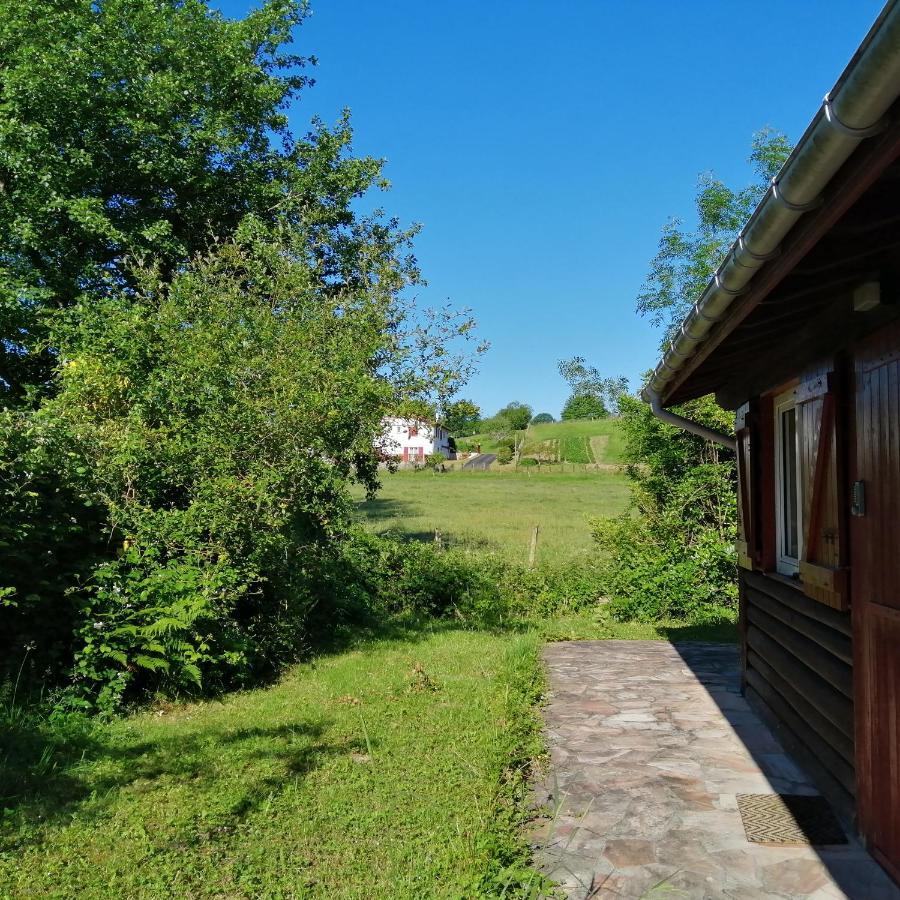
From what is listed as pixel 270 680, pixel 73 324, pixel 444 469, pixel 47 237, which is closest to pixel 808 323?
pixel 270 680

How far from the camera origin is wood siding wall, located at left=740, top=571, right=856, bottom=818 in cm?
367

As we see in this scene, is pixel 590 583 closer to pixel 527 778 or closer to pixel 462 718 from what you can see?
pixel 462 718

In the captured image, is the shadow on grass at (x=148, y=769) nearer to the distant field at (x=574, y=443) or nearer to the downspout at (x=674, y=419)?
the downspout at (x=674, y=419)

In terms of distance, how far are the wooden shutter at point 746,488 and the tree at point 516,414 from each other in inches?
3877

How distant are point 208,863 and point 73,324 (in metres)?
8.74

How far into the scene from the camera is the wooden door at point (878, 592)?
3.00 metres

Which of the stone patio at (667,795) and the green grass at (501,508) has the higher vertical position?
the green grass at (501,508)

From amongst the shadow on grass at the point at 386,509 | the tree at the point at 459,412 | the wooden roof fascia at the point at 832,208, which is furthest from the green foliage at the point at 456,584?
the shadow on grass at the point at 386,509

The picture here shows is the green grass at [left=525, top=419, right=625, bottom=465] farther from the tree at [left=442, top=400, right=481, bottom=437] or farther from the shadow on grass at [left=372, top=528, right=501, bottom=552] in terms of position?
the tree at [left=442, top=400, right=481, bottom=437]

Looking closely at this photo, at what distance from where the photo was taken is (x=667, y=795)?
4.15 meters

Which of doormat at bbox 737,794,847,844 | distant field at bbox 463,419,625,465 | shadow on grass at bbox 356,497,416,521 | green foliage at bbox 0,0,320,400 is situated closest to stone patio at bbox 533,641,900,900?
doormat at bbox 737,794,847,844

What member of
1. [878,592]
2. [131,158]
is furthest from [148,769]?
[131,158]

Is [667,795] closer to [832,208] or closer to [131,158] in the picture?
→ [832,208]

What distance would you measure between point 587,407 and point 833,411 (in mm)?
89165
